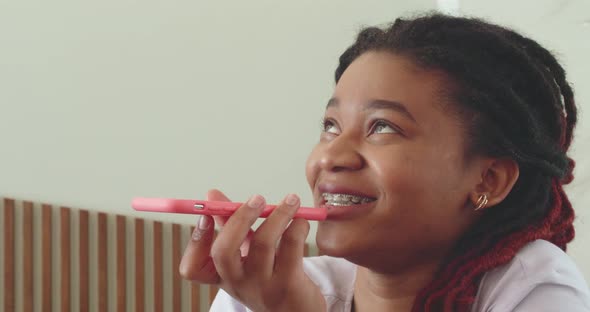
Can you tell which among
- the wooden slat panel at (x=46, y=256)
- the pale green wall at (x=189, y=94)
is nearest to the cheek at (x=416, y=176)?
the pale green wall at (x=189, y=94)

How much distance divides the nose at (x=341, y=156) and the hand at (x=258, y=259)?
95 mm

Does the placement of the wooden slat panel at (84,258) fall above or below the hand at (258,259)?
below

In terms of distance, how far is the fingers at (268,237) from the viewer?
31.2 inches

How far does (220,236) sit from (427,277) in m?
0.30

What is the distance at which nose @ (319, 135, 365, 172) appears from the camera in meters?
0.89

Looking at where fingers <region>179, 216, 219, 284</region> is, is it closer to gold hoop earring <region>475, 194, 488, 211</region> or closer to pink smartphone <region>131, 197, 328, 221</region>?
pink smartphone <region>131, 197, 328, 221</region>

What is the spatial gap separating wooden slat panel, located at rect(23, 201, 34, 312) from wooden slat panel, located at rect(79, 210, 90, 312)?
0.61 feet

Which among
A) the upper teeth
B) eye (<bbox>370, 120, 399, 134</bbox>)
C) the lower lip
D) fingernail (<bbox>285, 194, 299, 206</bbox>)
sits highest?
eye (<bbox>370, 120, 399, 134</bbox>)

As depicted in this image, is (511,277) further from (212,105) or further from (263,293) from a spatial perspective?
(212,105)

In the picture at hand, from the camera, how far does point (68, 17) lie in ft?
8.69

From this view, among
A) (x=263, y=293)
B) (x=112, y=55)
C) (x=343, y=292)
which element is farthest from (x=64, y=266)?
(x=263, y=293)

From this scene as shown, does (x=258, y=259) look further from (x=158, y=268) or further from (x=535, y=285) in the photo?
(x=158, y=268)

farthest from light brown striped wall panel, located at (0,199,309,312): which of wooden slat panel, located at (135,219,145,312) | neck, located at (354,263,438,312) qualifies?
neck, located at (354,263,438,312)

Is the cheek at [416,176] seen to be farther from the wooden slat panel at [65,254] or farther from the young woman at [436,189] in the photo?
the wooden slat panel at [65,254]
